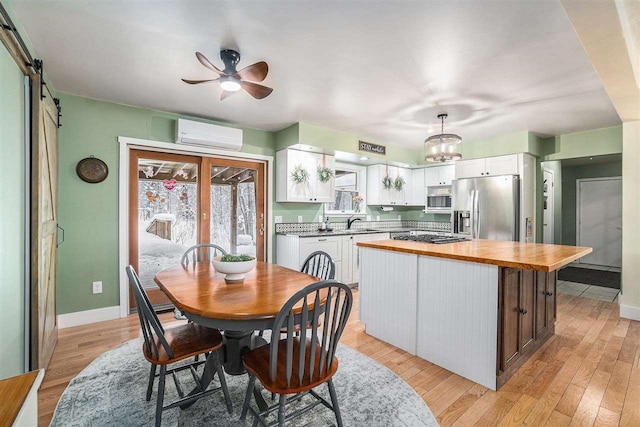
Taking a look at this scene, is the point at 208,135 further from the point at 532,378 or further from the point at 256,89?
the point at 532,378

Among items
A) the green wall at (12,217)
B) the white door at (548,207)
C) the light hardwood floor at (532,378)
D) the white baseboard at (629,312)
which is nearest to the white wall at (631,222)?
the white baseboard at (629,312)

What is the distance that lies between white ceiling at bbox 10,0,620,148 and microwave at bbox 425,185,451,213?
189 centimetres

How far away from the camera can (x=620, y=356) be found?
100 inches

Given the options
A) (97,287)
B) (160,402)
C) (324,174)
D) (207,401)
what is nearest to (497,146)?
(324,174)

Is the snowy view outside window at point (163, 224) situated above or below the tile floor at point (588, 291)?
above

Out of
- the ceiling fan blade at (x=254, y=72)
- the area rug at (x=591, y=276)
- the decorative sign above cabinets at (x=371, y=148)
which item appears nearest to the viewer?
the ceiling fan blade at (x=254, y=72)

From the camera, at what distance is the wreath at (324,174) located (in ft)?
15.3

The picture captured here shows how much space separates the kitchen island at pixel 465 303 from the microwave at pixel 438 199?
2.61 m

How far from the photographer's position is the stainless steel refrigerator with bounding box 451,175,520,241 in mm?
4426

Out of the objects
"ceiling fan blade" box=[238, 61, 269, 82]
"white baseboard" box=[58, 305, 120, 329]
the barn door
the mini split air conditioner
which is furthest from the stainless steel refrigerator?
the barn door

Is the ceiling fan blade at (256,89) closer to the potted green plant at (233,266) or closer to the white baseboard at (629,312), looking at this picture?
the potted green plant at (233,266)

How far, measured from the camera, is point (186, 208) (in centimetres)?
391

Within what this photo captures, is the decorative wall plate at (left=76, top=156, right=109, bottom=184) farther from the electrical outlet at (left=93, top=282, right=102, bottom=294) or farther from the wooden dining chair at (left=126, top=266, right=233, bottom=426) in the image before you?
the wooden dining chair at (left=126, top=266, right=233, bottom=426)

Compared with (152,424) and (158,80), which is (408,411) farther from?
(158,80)
